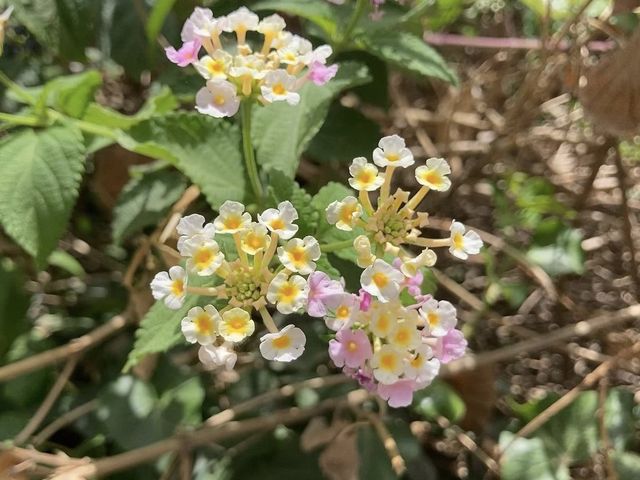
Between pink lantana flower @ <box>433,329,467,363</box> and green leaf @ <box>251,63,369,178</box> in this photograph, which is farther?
green leaf @ <box>251,63,369,178</box>

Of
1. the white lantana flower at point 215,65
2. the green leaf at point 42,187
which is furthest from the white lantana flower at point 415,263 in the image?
the green leaf at point 42,187

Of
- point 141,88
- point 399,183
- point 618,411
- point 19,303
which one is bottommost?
point 618,411

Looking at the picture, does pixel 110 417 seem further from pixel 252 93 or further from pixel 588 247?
pixel 588 247

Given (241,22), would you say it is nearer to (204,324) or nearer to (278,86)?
(278,86)

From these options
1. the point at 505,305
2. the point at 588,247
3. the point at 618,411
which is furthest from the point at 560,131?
the point at 618,411

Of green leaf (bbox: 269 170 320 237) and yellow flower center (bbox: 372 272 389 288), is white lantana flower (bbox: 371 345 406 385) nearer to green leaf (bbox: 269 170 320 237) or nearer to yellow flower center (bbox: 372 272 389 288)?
yellow flower center (bbox: 372 272 389 288)

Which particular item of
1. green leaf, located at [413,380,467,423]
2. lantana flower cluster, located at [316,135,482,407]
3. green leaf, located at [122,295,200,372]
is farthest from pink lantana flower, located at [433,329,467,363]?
green leaf, located at [413,380,467,423]

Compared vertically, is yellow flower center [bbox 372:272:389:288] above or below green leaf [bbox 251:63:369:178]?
below
